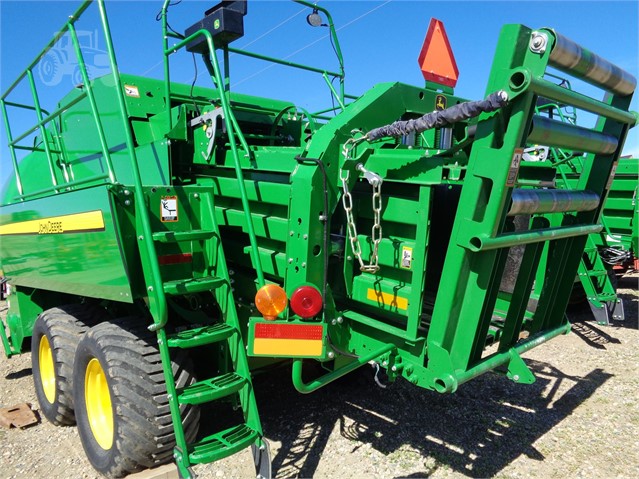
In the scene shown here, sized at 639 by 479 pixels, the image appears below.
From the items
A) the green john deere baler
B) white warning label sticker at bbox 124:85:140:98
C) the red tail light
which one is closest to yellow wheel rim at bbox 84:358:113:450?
the green john deere baler

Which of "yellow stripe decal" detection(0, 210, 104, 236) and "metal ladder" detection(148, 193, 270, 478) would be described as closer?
"metal ladder" detection(148, 193, 270, 478)

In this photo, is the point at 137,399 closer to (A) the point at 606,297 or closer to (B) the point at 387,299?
(B) the point at 387,299

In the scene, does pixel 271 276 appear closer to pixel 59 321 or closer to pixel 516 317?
pixel 516 317

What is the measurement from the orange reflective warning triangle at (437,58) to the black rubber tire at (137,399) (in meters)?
2.26

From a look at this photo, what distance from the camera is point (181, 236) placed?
2.68 meters

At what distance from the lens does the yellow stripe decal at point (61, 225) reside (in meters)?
2.70

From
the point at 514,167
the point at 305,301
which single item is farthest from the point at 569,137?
the point at 305,301

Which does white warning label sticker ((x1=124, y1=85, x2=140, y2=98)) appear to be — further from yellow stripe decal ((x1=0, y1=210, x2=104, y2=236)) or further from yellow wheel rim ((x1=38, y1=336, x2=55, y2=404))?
yellow wheel rim ((x1=38, y1=336, x2=55, y2=404))

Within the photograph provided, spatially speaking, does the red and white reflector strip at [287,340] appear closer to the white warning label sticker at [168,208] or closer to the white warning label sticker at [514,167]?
the white warning label sticker at [168,208]

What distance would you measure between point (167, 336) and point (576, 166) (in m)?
6.10

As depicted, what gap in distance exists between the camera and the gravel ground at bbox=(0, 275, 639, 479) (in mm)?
3078

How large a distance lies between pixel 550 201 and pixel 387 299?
98cm

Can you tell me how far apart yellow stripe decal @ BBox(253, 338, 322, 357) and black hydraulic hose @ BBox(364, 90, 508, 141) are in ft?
3.59

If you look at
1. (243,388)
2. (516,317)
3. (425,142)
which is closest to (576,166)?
(425,142)
